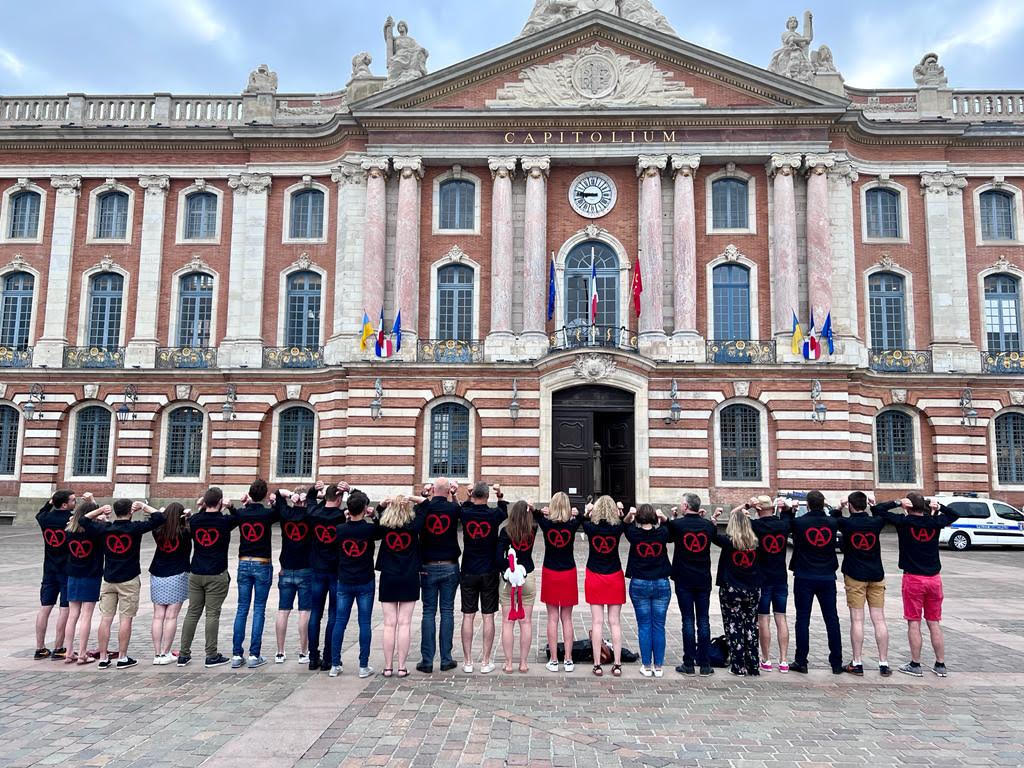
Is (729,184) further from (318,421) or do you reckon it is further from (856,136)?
(318,421)

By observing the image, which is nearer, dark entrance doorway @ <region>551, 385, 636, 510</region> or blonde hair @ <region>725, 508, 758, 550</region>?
blonde hair @ <region>725, 508, 758, 550</region>

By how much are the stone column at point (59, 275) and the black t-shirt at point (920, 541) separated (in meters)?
29.9

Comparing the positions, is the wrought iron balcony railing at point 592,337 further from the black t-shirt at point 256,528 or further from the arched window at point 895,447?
the black t-shirt at point 256,528

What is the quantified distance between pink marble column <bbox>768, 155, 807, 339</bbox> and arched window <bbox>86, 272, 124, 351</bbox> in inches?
984

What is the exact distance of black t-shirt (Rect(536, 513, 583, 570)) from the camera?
28.3ft

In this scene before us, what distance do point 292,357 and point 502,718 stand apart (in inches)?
917

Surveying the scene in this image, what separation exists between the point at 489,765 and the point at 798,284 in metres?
24.3

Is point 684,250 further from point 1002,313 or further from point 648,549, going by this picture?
point 648,549

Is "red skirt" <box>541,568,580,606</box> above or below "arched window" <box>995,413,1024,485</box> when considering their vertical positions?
below

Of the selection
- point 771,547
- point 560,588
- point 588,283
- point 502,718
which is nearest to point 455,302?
point 588,283

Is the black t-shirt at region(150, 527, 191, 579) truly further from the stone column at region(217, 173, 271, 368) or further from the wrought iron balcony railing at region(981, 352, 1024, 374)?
the wrought iron balcony railing at region(981, 352, 1024, 374)

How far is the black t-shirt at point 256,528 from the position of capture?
8.84 meters

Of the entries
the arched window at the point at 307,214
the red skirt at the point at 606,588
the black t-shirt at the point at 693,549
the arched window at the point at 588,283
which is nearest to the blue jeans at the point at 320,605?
the red skirt at the point at 606,588

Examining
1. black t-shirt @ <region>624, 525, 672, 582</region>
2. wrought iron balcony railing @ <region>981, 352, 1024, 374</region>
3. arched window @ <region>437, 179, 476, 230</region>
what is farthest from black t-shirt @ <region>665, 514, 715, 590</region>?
wrought iron balcony railing @ <region>981, 352, 1024, 374</region>
